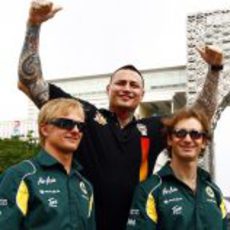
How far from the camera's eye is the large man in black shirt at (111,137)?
143 inches

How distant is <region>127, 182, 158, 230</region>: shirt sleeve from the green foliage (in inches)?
867

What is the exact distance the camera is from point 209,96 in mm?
4066

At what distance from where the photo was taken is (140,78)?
3.90 m

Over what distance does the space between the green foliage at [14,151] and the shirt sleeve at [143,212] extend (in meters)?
22.0

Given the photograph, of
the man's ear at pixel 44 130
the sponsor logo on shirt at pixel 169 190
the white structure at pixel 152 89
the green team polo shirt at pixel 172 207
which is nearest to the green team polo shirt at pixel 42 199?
the man's ear at pixel 44 130

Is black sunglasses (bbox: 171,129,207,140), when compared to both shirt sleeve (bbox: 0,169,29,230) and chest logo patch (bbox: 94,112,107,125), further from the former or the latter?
shirt sleeve (bbox: 0,169,29,230)

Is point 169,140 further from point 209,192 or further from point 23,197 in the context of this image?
point 23,197

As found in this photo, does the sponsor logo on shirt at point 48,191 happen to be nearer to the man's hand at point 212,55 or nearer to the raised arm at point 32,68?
the raised arm at point 32,68

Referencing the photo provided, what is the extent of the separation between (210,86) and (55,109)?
109 centimetres

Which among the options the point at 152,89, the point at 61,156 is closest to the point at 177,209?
the point at 61,156

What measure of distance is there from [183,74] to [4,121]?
18.2 m

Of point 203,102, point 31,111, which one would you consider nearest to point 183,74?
point 31,111

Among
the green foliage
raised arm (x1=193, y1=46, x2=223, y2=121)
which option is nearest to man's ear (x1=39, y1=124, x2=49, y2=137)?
raised arm (x1=193, y1=46, x2=223, y2=121)

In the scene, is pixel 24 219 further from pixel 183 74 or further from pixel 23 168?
pixel 183 74
